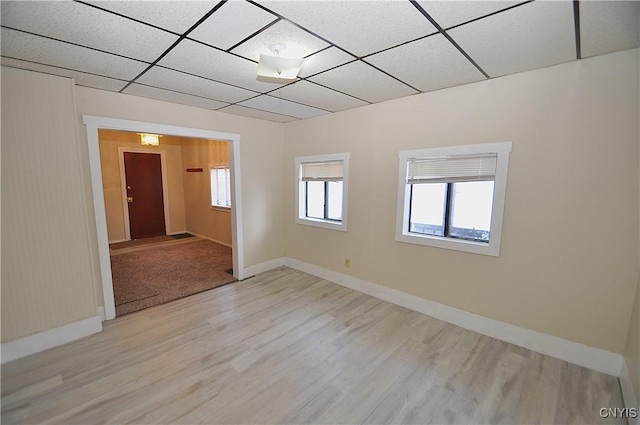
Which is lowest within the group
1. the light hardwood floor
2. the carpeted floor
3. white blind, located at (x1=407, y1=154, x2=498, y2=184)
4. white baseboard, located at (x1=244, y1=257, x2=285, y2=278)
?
the light hardwood floor

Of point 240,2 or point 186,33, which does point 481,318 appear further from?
point 186,33

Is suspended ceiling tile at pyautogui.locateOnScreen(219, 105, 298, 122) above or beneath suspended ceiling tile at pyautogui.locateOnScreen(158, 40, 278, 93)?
above

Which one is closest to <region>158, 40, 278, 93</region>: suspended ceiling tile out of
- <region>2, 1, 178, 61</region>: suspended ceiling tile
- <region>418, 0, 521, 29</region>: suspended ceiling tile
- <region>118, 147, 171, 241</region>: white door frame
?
<region>2, 1, 178, 61</region>: suspended ceiling tile

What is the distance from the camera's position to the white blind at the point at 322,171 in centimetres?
386

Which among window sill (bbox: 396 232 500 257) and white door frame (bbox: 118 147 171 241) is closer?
window sill (bbox: 396 232 500 257)

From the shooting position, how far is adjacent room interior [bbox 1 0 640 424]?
1.72 metres

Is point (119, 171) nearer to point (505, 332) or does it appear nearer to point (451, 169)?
point (451, 169)

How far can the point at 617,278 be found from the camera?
2.05m

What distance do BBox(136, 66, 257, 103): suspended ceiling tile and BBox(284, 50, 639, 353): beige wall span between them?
5.55 ft

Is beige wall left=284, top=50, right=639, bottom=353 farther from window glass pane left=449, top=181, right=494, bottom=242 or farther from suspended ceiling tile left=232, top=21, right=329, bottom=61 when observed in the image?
suspended ceiling tile left=232, top=21, right=329, bottom=61

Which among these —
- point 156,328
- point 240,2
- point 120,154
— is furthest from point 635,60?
point 120,154

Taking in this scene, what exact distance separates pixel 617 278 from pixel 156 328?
13.5 feet

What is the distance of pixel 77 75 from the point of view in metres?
2.38

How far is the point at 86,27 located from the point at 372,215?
3.02m
